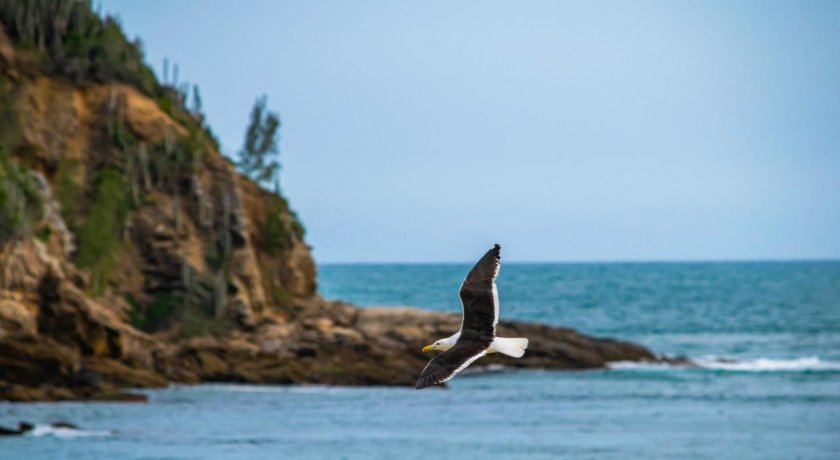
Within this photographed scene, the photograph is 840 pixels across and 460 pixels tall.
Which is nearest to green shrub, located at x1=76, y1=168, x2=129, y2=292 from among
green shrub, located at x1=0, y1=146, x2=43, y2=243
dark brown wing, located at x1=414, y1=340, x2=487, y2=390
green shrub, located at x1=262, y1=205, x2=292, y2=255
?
green shrub, located at x1=0, y1=146, x2=43, y2=243

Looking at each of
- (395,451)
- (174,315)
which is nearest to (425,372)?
(395,451)

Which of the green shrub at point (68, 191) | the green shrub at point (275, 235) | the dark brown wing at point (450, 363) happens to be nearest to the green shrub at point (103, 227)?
the green shrub at point (68, 191)

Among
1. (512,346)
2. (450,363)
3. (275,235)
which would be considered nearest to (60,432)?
(275,235)

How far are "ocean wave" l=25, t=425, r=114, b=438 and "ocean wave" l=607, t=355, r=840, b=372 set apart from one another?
70.1ft

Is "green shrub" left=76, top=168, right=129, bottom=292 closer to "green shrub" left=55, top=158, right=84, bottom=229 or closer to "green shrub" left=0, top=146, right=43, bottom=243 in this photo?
"green shrub" left=55, top=158, right=84, bottom=229

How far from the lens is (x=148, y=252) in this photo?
1873 inches

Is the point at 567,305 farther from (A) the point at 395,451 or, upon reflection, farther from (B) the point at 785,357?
(A) the point at 395,451

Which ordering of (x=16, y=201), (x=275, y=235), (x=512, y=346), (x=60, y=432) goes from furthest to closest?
1. (x=275, y=235)
2. (x=16, y=201)
3. (x=60, y=432)
4. (x=512, y=346)

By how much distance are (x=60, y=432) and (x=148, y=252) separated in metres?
14.5

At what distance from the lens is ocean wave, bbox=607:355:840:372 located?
173 ft

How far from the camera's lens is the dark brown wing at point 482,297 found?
54.6 ft

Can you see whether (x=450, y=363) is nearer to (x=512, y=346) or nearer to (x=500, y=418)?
(x=512, y=346)

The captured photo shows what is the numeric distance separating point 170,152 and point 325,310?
6.87 meters

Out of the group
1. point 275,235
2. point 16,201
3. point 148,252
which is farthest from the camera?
point 275,235
